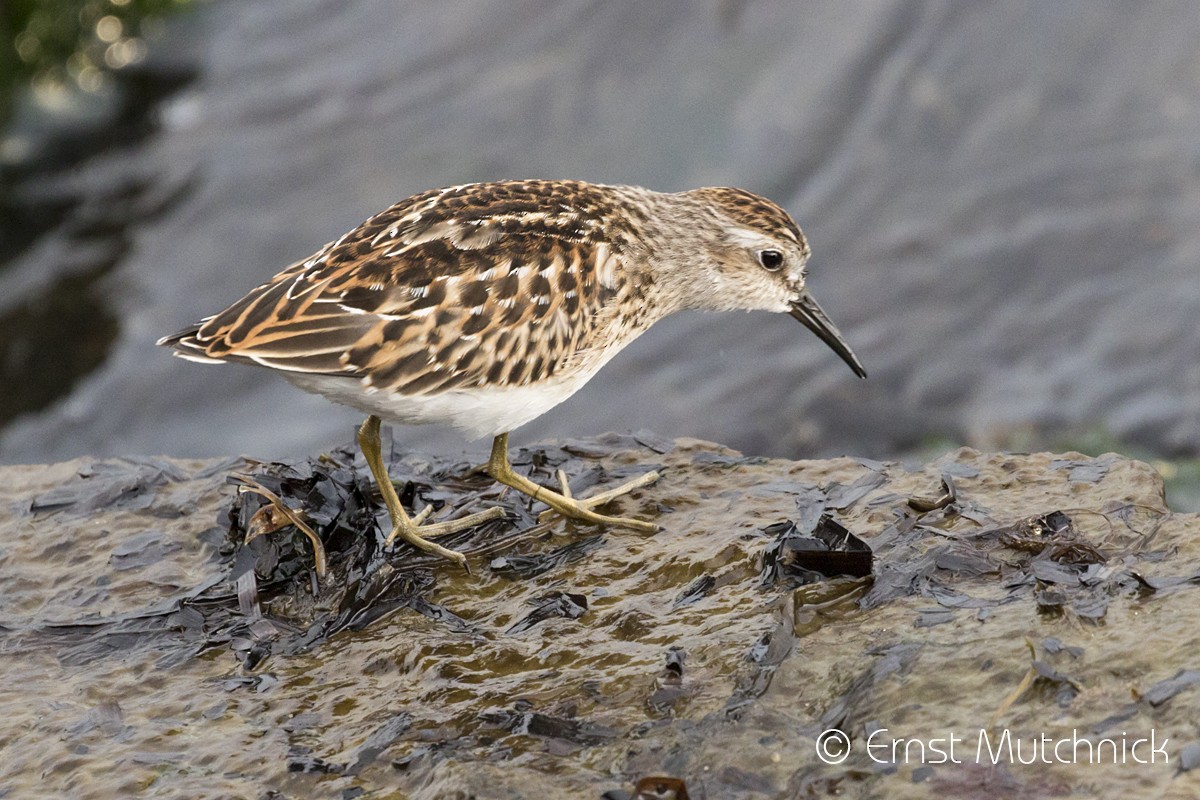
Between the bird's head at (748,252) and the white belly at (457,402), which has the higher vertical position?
the bird's head at (748,252)

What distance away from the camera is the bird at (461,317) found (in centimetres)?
522

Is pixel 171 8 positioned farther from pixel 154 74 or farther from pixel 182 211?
pixel 182 211

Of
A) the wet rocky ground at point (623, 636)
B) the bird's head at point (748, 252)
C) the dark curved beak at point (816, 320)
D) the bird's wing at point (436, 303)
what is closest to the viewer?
the wet rocky ground at point (623, 636)

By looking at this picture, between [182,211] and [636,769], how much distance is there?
1043 cm

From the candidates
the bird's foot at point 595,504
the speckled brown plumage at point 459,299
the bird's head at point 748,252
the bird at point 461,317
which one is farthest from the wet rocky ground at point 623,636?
the bird's head at point 748,252

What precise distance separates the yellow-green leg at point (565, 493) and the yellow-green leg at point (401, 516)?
179mm

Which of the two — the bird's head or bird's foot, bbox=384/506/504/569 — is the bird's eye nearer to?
the bird's head

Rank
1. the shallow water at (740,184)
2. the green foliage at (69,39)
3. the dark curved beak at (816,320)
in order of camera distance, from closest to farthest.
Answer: the dark curved beak at (816,320) → the shallow water at (740,184) → the green foliage at (69,39)

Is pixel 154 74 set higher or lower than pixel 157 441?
higher

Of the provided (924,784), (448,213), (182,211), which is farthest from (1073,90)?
(924,784)

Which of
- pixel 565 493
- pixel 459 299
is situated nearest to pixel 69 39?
pixel 459 299

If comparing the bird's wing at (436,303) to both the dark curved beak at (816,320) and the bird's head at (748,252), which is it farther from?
the dark curved beak at (816,320)

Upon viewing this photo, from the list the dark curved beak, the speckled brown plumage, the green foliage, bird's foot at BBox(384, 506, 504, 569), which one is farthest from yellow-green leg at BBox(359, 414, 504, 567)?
the green foliage

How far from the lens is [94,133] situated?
544 inches
